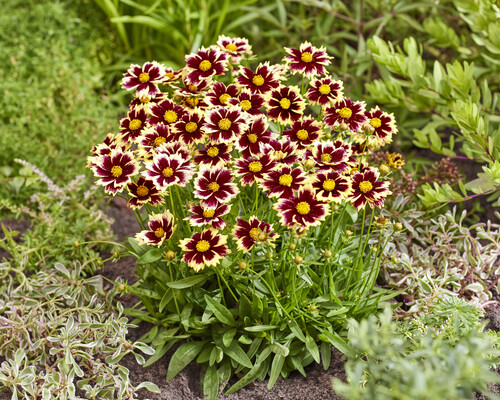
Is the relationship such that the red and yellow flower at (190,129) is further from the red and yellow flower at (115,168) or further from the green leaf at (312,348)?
the green leaf at (312,348)

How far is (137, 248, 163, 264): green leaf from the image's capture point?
4.93 ft

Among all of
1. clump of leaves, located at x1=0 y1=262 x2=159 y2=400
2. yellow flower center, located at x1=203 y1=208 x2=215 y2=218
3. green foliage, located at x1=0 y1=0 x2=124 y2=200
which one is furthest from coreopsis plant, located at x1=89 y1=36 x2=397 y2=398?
green foliage, located at x1=0 y1=0 x2=124 y2=200

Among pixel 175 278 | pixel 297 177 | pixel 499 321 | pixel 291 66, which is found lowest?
pixel 499 321

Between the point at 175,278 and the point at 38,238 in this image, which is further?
the point at 38,238

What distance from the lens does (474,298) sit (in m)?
1.79

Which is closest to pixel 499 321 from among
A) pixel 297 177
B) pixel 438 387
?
pixel 297 177

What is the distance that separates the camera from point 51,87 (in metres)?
3.12

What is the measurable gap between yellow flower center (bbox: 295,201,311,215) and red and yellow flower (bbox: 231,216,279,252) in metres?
0.10

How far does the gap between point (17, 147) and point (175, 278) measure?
153 cm

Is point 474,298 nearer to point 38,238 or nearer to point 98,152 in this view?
point 98,152

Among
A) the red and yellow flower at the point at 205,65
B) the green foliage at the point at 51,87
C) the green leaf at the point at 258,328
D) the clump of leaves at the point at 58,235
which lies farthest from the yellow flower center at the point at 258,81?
the green foliage at the point at 51,87

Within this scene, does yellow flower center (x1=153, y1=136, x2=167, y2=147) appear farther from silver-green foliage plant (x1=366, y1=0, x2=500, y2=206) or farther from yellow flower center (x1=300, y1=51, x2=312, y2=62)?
silver-green foliage plant (x1=366, y1=0, x2=500, y2=206)

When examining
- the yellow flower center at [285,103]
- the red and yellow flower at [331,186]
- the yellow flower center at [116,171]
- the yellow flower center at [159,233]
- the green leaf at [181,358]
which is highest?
the yellow flower center at [285,103]

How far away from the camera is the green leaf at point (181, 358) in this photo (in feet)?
5.37
